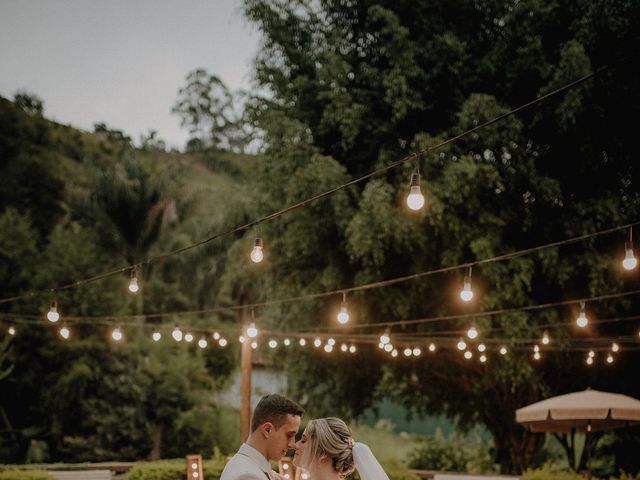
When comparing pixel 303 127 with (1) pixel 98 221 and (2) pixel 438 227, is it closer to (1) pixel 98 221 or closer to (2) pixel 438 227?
(2) pixel 438 227

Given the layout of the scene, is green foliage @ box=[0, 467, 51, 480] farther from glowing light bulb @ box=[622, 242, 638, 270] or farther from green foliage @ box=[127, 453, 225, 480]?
glowing light bulb @ box=[622, 242, 638, 270]

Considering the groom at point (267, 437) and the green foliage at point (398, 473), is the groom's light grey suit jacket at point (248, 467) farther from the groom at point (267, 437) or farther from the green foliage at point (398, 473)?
the green foliage at point (398, 473)

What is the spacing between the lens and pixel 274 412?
2637mm

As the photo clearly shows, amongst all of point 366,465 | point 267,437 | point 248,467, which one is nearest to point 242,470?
point 248,467

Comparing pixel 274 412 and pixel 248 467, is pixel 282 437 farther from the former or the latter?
pixel 248 467

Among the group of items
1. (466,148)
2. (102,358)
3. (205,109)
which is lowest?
(102,358)

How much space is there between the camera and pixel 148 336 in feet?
71.6

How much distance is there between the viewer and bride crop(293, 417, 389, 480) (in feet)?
10.2

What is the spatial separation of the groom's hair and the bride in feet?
1.53

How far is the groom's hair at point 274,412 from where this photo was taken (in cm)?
263

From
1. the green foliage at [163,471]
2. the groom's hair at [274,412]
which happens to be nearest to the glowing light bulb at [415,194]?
the groom's hair at [274,412]

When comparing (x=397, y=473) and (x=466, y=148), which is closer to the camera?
(x=397, y=473)

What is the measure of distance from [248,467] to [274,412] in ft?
0.81

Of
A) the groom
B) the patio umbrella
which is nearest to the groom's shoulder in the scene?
the groom
